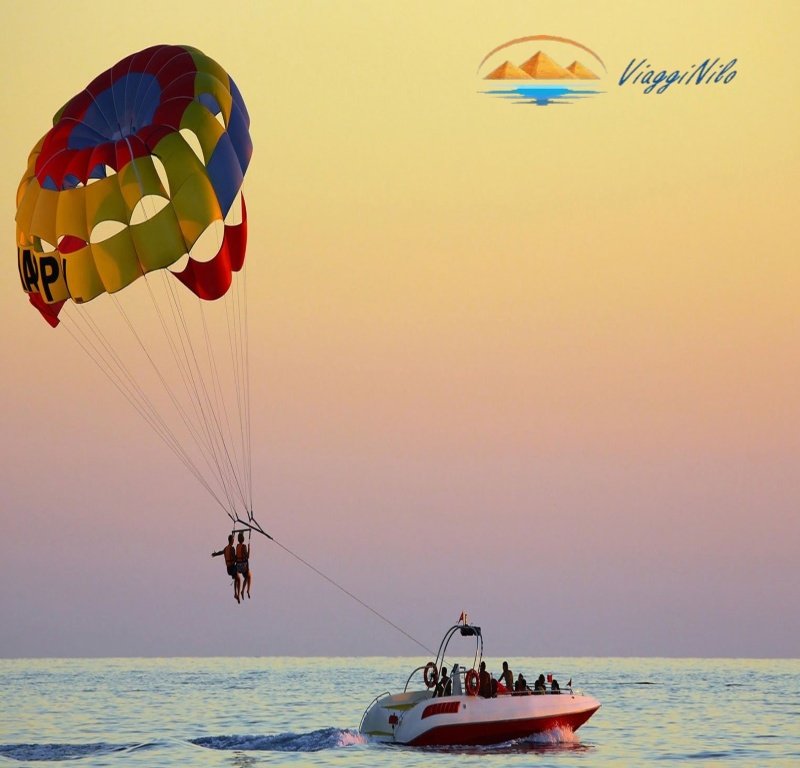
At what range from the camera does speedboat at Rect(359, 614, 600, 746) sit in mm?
34094

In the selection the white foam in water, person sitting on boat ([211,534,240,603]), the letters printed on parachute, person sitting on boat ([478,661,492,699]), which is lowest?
the white foam in water

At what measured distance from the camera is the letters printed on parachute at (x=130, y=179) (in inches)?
1195

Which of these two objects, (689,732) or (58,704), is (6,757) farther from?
(58,704)

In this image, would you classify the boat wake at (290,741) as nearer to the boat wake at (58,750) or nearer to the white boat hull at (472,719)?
the white boat hull at (472,719)

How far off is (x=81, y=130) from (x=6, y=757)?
15.1 meters

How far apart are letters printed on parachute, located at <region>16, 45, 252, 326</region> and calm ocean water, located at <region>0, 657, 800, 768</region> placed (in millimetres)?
11080

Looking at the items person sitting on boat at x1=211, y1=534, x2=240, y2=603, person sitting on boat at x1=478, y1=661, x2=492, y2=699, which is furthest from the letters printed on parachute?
person sitting on boat at x1=478, y1=661, x2=492, y2=699

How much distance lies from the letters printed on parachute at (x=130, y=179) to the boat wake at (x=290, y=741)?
39.4ft

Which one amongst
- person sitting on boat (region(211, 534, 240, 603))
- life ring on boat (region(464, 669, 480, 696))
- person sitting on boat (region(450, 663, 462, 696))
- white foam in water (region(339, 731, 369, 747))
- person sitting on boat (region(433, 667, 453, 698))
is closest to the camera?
person sitting on boat (region(211, 534, 240, 603))

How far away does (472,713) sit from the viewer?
112 feet

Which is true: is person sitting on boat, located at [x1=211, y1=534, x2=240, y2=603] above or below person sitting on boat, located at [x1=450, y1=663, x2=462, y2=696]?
above

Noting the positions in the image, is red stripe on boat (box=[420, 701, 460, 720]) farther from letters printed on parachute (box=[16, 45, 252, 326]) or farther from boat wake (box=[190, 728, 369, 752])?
letters printed on parachute (box=[16, 45, 252, 326])

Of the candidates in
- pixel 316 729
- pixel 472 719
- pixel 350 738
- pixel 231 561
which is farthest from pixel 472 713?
pixel 316 729

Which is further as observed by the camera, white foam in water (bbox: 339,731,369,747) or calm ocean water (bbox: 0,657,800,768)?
white foam in water (bbox: 339,731,369,747)
